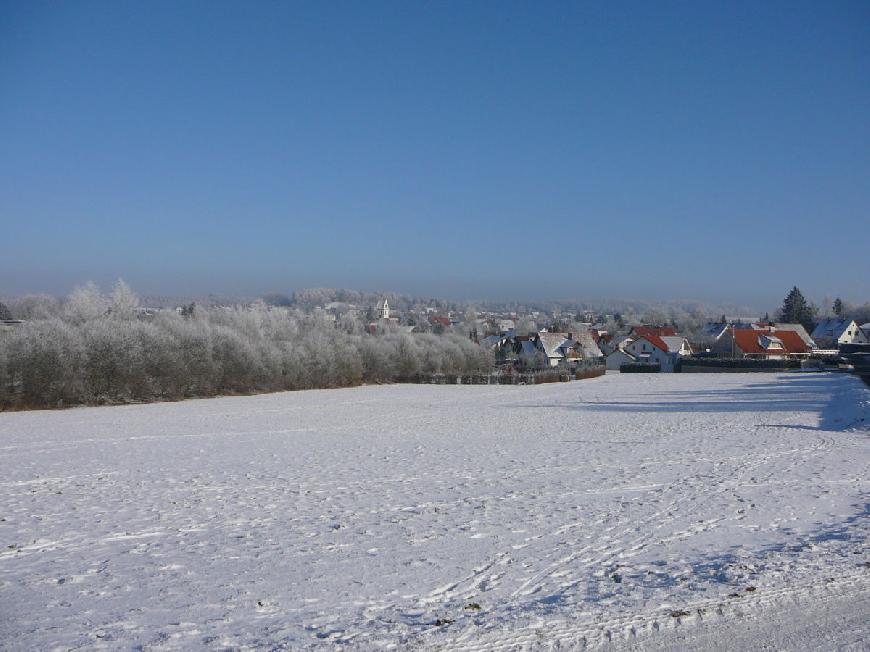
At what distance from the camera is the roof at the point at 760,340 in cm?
9112

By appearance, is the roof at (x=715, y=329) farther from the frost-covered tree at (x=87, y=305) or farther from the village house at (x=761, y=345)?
the frost-covered tree at (x=87, y=305)

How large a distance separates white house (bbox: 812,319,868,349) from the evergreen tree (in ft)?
30.8

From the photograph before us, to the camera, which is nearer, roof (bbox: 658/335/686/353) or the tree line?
the tree line

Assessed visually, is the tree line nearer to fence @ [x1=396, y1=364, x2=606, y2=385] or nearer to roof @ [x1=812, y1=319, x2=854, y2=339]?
fence @ [x1=396, y1=364, x2=606, y2=385]

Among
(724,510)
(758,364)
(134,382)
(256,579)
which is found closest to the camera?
(256,579)

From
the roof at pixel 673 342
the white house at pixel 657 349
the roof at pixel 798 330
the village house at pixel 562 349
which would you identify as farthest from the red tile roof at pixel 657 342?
the roof at pixel 798 330

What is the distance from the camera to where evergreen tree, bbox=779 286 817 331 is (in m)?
124

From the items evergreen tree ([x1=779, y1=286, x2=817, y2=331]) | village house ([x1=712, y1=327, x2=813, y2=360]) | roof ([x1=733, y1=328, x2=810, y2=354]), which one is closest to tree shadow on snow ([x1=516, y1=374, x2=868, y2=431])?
village house ([x1=712, y1=327, x2=813, y2=360])

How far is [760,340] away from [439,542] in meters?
93.2

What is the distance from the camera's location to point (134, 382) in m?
45.2

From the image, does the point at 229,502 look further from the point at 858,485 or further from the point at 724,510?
the point at 858,485

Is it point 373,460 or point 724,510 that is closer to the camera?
point 724,510

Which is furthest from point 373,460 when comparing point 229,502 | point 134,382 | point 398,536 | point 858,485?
point 134,382

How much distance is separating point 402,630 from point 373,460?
1197 centimetres
